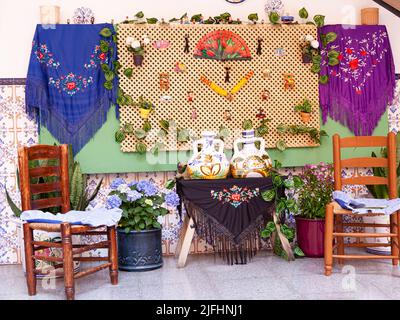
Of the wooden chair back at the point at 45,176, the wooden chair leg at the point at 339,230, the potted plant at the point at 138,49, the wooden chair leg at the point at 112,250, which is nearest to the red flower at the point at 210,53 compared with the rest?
the potted plant at the point at 138,49

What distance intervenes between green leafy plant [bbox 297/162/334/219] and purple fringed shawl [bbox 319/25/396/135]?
637 mm

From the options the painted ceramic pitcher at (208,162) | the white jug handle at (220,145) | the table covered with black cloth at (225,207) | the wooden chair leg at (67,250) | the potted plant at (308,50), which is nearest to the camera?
the wooden chair leg at (67,250)

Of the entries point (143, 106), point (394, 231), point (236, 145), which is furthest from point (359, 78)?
point (143, 106)

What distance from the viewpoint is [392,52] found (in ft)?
19.6

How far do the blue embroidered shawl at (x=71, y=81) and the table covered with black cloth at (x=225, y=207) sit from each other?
3.40 ft

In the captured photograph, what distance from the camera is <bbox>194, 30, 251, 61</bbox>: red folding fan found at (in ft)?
18.4

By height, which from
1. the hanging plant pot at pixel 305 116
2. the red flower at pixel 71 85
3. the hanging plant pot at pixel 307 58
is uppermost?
the hanging plant pot at pixel 307 58

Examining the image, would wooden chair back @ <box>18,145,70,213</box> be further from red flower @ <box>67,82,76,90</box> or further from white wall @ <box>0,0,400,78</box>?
white wall @ <box>0,0,400,78</box>

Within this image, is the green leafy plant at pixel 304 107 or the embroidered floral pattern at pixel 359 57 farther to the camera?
the embroidered floral pattern at pixel 359 57

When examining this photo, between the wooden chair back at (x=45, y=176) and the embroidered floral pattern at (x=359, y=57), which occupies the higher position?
the embroidered floral pattern at (x=359, y=57)

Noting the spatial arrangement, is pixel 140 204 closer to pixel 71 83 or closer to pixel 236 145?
pixel 236 145

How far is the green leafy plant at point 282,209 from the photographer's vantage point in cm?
512

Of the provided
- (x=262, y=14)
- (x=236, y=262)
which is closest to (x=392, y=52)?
(x=262, y=14)

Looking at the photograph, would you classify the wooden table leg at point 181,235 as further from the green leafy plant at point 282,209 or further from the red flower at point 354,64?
the red flower at point 354,64
